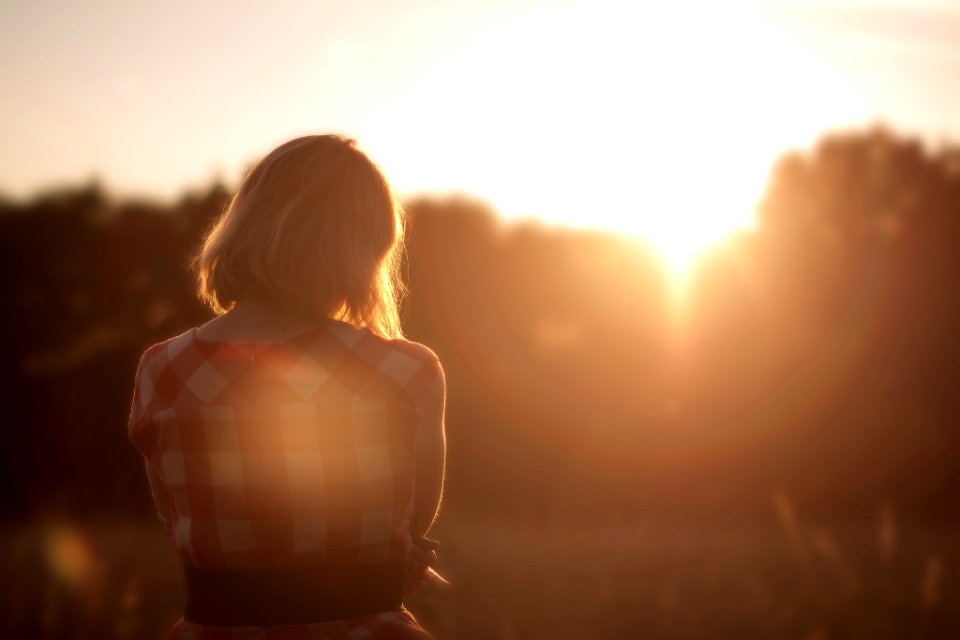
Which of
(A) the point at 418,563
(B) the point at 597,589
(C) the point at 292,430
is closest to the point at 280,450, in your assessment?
(C) the point at 292,430

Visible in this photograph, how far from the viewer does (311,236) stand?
6.11 feet

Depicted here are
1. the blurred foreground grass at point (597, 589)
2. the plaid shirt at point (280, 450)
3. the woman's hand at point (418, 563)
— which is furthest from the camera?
the blurred foreground grass at point (597, 589)

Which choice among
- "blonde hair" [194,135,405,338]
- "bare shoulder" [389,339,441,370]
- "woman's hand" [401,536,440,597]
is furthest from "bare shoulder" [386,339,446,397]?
"woman's hand" [401,536,440,597]

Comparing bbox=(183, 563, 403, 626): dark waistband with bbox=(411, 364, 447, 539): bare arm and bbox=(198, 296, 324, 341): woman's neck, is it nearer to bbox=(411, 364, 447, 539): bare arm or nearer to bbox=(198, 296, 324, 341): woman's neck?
bbox=(411, 364, 447, 539): bare arm

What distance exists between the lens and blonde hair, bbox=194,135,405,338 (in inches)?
72.4

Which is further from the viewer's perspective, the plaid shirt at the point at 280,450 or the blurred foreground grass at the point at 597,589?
the blurred foreground grass at the point at 597,589

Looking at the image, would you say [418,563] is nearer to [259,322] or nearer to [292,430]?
[292,430]

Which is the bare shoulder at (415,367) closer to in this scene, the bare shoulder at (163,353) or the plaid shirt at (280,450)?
the plaid shirt at (280,450)

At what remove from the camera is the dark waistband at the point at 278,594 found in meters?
1.73

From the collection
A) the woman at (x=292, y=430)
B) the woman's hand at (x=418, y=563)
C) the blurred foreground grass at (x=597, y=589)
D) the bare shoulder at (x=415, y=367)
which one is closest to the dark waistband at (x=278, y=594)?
the woman at (x=292, y=430)

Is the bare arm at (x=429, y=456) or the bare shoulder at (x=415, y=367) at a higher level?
the bare shoulder at (x=415, y=367)

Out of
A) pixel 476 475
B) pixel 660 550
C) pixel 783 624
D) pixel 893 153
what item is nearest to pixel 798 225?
pixel 893 153

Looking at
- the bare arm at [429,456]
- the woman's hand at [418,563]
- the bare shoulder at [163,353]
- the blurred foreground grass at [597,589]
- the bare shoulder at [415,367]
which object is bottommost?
the blurred foreground grass at [597,589]

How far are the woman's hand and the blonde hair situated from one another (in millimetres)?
469
